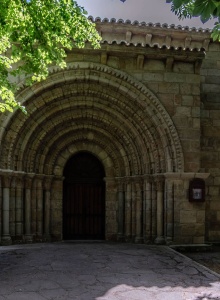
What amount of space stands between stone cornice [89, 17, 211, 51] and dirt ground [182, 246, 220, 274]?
5.85m

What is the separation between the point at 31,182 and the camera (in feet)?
28.2

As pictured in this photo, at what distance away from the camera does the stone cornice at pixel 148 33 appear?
33.0 feet

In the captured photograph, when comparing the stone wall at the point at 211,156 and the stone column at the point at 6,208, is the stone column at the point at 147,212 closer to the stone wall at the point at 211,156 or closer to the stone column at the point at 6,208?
the stone wall at the point at 211,156

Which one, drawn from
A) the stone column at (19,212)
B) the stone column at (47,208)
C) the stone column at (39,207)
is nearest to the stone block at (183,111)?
the stone column at (47,208)

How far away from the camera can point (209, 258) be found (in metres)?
7.33

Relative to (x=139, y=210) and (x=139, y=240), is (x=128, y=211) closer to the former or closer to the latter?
(x=139, y=210)

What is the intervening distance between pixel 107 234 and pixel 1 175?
343 cm

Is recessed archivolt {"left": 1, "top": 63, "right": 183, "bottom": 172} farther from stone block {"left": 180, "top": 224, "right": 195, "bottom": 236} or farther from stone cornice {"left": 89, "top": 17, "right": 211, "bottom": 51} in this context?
stone cornice {"left": 89, "top": 17, "right": 211, "bottom": 51}

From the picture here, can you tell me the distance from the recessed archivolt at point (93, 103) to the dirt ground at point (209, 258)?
6.74 ft

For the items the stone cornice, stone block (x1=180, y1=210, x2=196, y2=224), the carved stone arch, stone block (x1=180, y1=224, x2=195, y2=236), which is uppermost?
the stone cornice

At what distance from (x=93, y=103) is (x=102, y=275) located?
4700mm

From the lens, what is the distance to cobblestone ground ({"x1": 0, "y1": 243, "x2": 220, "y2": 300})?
15.0ft

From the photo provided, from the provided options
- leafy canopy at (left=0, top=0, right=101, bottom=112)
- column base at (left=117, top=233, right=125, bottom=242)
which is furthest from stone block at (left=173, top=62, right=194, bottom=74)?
column base at (left=117, top=233, right=125, bottom=242)

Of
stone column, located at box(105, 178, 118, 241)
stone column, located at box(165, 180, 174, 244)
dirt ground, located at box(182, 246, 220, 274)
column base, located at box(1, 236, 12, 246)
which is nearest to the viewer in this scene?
dirt ground, located at box(182, 246, 220, 274)
